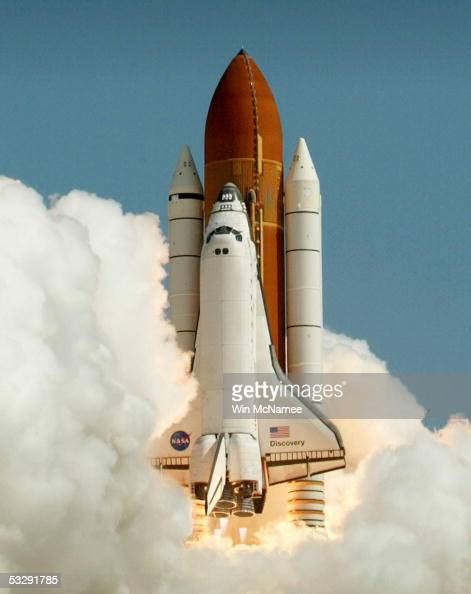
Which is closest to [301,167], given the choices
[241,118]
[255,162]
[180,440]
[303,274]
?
[255,162]

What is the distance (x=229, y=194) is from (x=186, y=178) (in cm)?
279

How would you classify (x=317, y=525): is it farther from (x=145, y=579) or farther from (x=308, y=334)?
(x=145, y=579)

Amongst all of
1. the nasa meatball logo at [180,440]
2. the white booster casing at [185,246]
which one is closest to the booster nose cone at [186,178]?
the white booster casing at [185,246]

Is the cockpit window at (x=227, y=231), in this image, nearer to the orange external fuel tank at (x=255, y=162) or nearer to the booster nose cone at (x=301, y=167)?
the orange external fuel tank at (x=255, y=162)

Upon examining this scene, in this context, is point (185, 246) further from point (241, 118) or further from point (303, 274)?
point (241, 118)

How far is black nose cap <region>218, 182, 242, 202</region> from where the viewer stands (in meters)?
52.1

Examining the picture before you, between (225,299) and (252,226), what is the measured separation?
2987mm

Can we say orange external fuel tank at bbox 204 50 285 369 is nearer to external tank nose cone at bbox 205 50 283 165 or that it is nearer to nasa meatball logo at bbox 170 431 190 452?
external tank nose cone at bbox 205 50 283 165

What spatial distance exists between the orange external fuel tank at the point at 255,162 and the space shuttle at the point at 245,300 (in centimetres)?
4

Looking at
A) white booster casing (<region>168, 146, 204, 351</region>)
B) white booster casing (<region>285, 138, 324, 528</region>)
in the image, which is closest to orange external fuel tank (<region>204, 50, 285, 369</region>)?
white booster casing (<region>285, 138, 324, 528</region>)

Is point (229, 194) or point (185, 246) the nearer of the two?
point (229, 194)

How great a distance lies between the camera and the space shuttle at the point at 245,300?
166ft

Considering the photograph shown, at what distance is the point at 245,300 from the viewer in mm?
51031

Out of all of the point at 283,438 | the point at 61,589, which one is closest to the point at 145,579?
the point at 61,589
